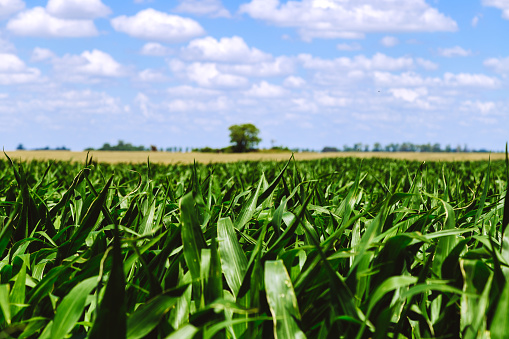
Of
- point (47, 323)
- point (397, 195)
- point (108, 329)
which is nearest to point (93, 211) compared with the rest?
point (47, 323)

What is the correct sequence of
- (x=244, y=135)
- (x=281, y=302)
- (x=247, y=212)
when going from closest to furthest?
(x=281, y=302), (x=247, y=212), (x=244, y=135)

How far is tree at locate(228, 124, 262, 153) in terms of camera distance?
82.9 meters

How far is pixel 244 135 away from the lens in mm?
83875

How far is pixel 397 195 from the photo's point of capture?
1.16m

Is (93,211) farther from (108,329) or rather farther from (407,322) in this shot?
(407,322)

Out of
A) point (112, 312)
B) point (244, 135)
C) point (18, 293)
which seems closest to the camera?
point (112, 312)

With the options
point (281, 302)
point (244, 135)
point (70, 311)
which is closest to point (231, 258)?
point (281, 302)

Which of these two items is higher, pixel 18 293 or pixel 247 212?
pixel 247 212

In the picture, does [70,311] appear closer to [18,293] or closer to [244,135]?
[18,293]

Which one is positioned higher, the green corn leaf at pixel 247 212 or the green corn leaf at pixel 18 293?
the green corn leaf at pixel 247 212

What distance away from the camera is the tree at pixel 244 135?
82875mm

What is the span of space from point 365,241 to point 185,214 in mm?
357

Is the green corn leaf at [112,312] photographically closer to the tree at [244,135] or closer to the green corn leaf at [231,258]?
the green corn leaf at [231,258]

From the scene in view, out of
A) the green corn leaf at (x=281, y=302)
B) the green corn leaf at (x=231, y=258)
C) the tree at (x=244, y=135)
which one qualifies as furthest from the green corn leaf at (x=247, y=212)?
the tree at (x=244, y=135)
